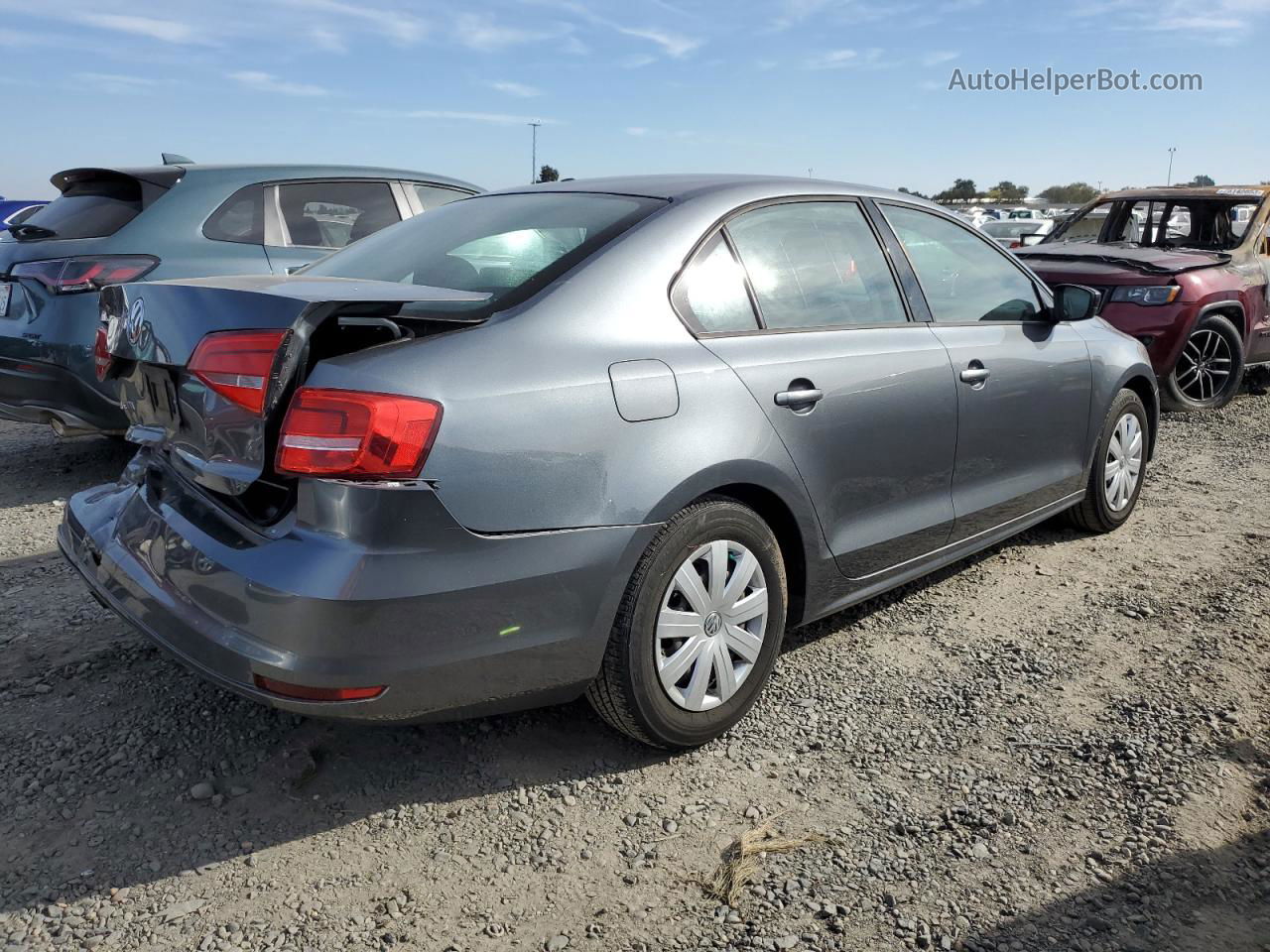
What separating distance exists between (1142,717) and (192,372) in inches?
110

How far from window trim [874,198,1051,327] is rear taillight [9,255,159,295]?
11.8 feet

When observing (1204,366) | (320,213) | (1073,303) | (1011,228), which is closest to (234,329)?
(1073,303)

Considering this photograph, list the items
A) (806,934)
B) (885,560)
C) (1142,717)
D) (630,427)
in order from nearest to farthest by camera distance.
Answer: (806,934)
(630,427)
(1142,717)
(885,560)

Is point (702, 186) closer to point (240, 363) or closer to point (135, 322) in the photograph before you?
point (240, 363)

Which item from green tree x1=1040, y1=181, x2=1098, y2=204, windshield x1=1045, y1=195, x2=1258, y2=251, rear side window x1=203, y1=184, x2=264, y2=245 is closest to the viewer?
rear side window x1=203, y1=184, x2=264, y2=245

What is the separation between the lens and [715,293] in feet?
9.88

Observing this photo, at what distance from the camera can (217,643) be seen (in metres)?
2.40

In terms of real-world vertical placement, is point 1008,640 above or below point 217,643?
below

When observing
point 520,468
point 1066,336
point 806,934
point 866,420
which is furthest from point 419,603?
point 1066,336

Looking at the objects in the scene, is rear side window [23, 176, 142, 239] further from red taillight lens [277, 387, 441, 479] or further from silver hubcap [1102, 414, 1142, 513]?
silver hubcap [1102, 414, 1142, 513]

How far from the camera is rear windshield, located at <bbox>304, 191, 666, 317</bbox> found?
110 inches

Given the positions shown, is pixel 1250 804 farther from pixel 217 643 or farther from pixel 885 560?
pixel 217 643

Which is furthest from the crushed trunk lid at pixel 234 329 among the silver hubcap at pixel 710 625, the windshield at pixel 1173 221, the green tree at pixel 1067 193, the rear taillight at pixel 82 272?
the green tree at pixel 1067 193

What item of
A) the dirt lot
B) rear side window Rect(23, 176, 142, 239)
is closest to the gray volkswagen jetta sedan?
the dirt lot
